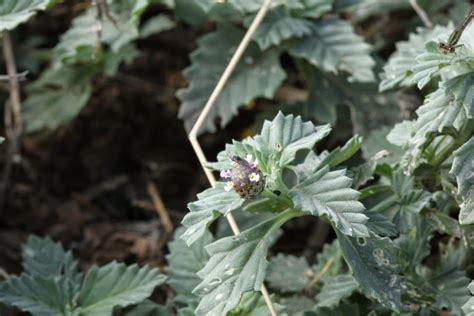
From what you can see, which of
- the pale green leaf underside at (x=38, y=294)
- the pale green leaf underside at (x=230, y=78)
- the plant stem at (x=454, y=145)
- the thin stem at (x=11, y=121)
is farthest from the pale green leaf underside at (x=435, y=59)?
the thin stem at (x=11, y=121)

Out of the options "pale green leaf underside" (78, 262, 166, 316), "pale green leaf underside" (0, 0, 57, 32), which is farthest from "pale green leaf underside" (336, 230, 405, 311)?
"pale green leaf underside" (0, 0, 57, 32)

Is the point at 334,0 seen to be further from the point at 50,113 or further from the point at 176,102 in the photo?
the point at 50,113

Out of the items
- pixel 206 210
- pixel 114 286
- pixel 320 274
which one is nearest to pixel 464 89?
pixel 206 210

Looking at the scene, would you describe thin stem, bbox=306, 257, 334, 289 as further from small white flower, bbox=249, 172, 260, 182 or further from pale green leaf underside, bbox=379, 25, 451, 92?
small white flower, bbox=249, 172, 260, 182

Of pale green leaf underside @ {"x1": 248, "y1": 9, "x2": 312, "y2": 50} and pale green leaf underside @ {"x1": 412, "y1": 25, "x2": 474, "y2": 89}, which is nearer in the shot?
pale green leaf underside @ {"x1": 412, "y1": 25, "x2": 474, "y2": 89}

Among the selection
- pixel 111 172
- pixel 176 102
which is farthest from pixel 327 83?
pixel 111 172

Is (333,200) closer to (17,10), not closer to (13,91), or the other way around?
(17,10)

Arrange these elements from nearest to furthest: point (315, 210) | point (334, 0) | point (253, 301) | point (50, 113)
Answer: point (315, 210), point (253, 301), point (334, 0), point (50, 113)
